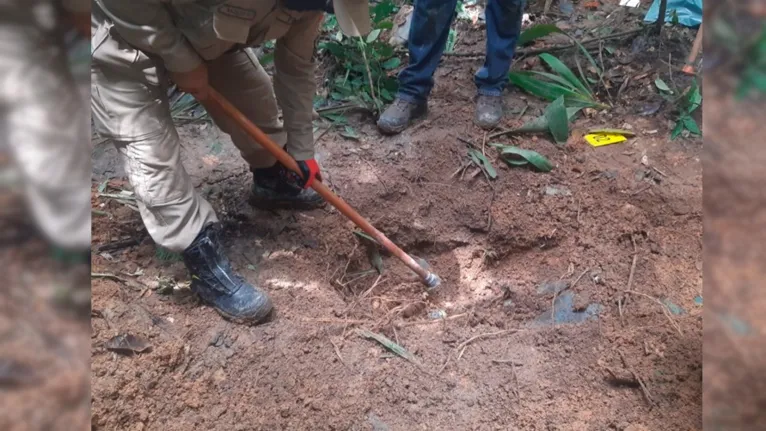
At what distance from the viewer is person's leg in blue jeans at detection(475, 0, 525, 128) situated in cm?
305

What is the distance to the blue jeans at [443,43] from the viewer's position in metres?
3.01

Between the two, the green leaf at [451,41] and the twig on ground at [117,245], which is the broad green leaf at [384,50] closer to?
the green leaf at [451,41]

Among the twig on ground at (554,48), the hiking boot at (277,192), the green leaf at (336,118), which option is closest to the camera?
the hiking boot at (277,192)

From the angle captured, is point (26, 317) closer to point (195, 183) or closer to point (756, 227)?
point (756, 227)

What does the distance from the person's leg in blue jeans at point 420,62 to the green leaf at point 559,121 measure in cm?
66

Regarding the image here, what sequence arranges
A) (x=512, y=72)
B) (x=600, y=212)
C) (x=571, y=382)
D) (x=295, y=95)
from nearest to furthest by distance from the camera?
1. (x=571, y=382)
2. (x=295, y=95)
3. (x=600, y=212)
4. (x=512, y=72)

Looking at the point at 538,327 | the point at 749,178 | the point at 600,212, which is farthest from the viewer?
the point at 600,212

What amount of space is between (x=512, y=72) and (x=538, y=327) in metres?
1.71

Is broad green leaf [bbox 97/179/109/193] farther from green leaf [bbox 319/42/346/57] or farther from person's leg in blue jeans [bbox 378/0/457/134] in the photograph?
green leaf [bbox 319/42/346/57]

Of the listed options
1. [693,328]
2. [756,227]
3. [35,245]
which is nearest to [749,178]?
[756,227]

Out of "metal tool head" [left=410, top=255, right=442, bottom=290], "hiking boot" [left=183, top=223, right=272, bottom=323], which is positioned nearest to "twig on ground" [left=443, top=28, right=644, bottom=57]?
"metal tool head" [left=410, top=255, right=442, bottom=290]

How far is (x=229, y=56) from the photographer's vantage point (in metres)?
2.32

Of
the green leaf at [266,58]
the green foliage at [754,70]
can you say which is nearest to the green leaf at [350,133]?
the green leaf at [266,58]

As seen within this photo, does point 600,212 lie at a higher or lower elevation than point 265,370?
higher
